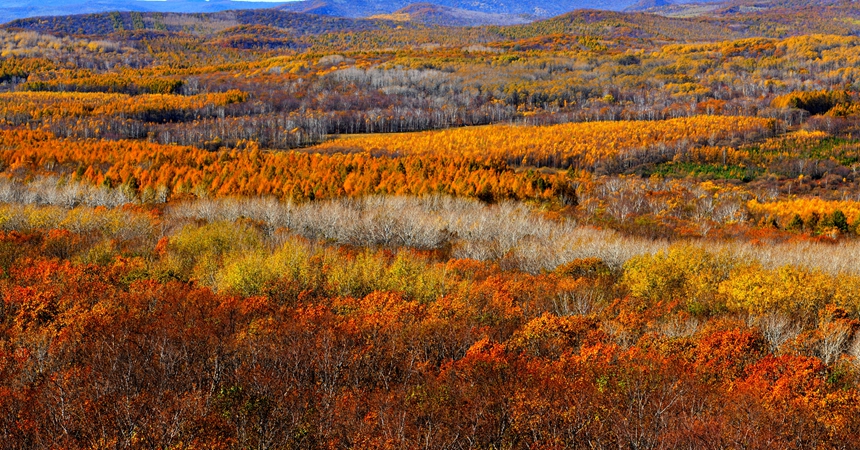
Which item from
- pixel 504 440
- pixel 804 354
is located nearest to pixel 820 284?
pixel 804 354

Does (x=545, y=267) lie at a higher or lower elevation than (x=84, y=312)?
lower

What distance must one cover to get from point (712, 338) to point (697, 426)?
10.3 meters

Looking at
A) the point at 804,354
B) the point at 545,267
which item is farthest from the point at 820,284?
the point at 545,267

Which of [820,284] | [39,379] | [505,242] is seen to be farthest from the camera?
[505,242]

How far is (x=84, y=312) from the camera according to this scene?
3020 centimetres

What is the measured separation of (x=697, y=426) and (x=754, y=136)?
175 metres

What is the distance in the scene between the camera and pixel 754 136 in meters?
170

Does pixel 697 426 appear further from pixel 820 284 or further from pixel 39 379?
pixel 39 379

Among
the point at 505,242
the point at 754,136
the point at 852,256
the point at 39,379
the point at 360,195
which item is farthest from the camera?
the point at 754,136

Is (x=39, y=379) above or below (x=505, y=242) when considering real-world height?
above

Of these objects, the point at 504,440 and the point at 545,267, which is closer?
the point at 504,440

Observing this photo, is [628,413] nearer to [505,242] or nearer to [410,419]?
[410,419]

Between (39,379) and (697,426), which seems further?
(39,379)

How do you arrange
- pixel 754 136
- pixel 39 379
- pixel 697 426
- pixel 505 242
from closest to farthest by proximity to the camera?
1. pixel 697 426
2. pixel 39 379
3. pixel 505 242
4. pixel 754 136
